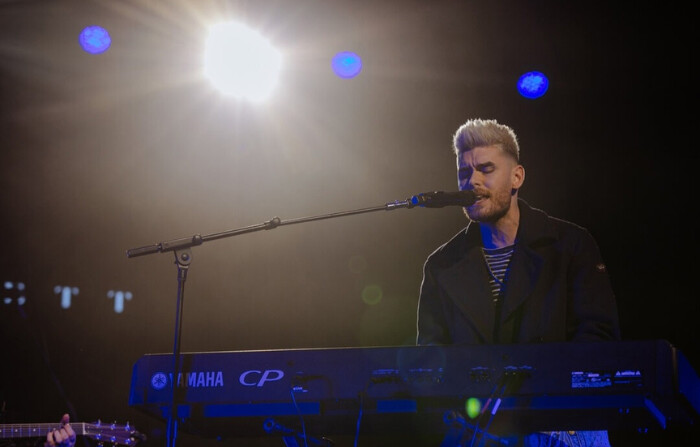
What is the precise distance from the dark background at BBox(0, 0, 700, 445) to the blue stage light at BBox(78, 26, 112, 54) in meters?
0.04

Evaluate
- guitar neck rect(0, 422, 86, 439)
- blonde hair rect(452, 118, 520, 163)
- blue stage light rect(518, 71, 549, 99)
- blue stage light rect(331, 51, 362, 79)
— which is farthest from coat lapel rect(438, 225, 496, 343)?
guitar neck rect(0, 422, 86, 439)

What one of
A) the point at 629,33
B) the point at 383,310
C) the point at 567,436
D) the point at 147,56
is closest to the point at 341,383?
the point at 567,436

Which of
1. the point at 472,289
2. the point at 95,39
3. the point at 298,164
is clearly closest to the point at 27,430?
the point at 298,164

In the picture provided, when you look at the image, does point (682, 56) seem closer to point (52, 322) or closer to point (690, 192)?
point (690, 192)

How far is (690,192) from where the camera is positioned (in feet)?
11.9

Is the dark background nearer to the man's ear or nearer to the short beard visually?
the man's ear

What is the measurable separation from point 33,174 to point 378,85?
8.61 ft

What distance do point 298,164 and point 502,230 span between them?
1.75 metres

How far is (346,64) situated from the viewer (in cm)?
442

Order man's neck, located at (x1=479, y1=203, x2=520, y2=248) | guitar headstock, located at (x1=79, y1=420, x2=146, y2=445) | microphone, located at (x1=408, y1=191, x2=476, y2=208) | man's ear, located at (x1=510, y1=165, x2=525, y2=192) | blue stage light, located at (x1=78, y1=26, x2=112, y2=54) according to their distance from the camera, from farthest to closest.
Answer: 1. blue stage light, located at (x1=78, y1=26, x2=112, y2=54)
2. guitar headstock, located at (x1=79, y1=420, x2=146, y2=445)
3. man's ear, located at (x1=510, y1=165, x2=525, y2=192)
4. man's neck, located at (x1=479, y1=203, x2=520, y2=248)
5. microphone, located at (x1=408, y1=191, x2=476, y2=208)

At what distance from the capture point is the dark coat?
2746 mm

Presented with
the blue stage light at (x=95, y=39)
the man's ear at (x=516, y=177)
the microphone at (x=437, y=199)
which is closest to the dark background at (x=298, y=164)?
the blue stage light at (x=95, y=39)

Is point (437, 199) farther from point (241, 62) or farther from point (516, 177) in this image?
point (241, 62)

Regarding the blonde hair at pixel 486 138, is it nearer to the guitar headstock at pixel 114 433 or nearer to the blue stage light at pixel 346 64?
the blue stage light at pixel 346 64
